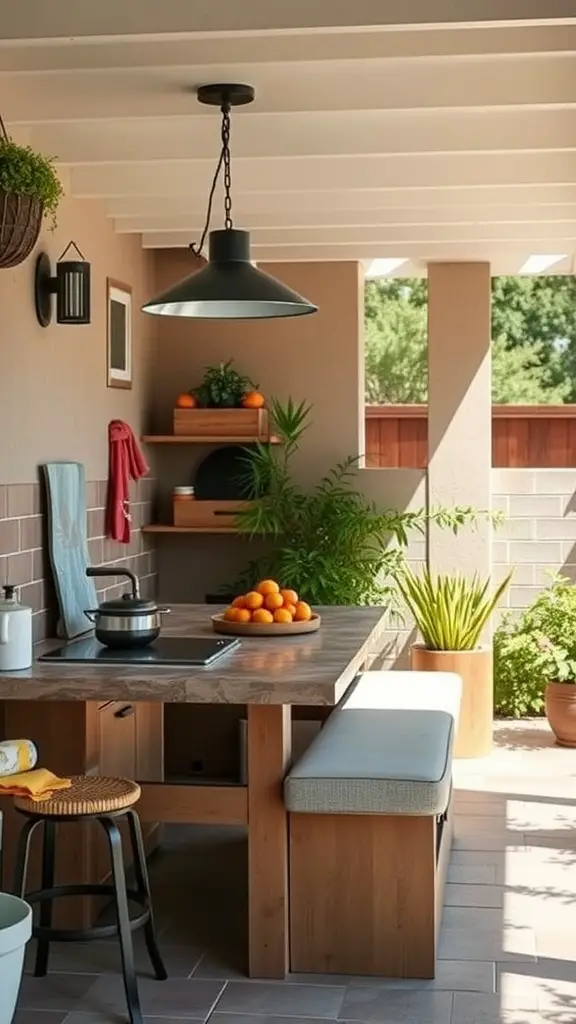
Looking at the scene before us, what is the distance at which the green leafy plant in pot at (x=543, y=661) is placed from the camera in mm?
6680

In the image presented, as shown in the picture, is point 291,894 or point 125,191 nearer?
point 291,894

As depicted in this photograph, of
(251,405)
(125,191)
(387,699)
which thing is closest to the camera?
(387,699)

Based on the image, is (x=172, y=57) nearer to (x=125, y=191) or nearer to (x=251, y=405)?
(x=125, y=191)

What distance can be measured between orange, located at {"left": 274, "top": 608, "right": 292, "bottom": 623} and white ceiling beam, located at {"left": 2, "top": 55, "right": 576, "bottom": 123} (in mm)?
1624

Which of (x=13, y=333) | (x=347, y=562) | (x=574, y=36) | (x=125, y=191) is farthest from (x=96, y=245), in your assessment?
(x=574, y=36)

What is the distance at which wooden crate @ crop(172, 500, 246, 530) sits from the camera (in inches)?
270

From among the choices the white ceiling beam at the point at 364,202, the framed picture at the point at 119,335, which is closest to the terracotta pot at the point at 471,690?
the framed picture at the point at 119,335

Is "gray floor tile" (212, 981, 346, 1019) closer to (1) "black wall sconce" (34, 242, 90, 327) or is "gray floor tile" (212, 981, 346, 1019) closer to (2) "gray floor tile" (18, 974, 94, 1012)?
(2) "gray floor tile" (18, 974, 94, 1012)

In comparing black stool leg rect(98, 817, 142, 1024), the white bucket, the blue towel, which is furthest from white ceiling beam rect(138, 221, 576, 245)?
the white bucket

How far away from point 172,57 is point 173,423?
128 inches

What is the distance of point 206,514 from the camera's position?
687 centimetres

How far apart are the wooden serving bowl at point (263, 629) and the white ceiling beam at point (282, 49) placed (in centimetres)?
175

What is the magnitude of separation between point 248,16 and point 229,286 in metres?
0.83

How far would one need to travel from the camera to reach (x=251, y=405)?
679cm
